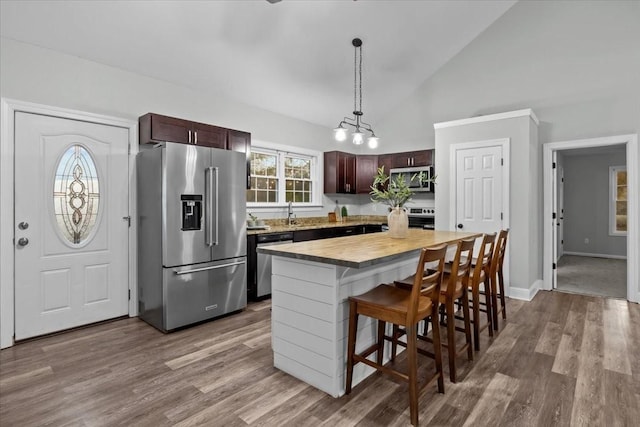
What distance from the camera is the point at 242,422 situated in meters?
1.96

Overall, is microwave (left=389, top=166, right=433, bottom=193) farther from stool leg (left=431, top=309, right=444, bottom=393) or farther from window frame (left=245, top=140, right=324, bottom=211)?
stool leg (left=431, top=309, right=444, bottom=393)

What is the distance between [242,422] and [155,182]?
245 centimetres

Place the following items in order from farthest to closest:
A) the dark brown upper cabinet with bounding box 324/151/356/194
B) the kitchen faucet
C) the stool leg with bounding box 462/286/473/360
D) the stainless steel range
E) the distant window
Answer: the distant window, the dark brown upper cabinet with bounding box 324/151/356/194, the stainless steel range, the kitchen faucet, the stool leg with bounding box 462/286/473/360

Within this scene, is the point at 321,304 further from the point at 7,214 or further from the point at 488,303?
the point at 7,214

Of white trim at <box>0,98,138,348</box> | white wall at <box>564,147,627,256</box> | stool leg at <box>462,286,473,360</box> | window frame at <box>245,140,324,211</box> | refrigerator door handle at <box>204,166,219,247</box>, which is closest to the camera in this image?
stool leg at <box>462,286,473,360</box>

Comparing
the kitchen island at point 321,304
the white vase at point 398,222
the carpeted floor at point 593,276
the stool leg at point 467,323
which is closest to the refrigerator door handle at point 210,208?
the kitchen island at point 321,304

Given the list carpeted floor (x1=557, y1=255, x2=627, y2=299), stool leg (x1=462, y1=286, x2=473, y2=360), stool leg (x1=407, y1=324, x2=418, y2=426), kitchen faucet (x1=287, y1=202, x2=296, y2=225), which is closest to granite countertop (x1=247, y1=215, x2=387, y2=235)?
kitchen faucet (x1=287, y1=202, x2=296, y2=225)

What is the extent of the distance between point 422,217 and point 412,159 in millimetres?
1056

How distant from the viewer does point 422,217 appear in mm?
6031

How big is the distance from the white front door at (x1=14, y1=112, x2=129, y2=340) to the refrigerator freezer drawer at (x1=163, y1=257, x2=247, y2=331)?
2.76 feet

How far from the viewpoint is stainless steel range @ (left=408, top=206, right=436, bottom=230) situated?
591 centimetres

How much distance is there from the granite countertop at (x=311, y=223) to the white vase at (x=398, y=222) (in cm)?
184

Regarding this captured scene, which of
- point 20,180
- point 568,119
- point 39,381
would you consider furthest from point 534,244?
point 20,180

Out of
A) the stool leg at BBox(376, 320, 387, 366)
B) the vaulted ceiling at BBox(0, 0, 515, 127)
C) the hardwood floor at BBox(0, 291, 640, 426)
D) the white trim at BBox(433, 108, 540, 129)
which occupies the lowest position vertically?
the hardwood floor at BBox(0, 291, 640, 426)
